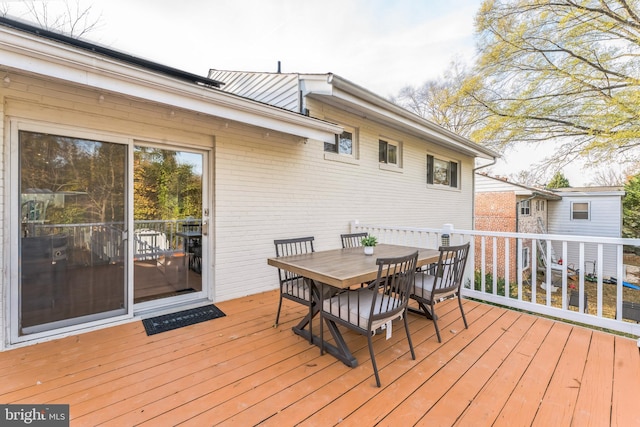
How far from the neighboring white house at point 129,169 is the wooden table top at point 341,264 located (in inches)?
56.3

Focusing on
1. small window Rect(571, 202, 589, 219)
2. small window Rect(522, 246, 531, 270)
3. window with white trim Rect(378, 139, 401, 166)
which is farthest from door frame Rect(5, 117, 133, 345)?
small window Rect(571, 202, 589, 219)

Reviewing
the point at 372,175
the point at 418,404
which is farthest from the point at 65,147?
the point at 372,175

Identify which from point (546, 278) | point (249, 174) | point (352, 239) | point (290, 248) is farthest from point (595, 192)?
point (249, 174)

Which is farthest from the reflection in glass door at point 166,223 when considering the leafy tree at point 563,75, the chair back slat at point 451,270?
the leafy tree at point 563,75

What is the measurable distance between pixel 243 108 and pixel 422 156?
563cm

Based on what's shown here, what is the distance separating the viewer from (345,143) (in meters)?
5.66

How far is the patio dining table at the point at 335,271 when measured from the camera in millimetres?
2262

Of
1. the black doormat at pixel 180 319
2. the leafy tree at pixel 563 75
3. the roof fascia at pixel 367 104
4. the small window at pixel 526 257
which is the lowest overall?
the small window at pixel 526 257

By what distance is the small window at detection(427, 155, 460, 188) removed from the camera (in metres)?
7.93

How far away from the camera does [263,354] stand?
2479 mm

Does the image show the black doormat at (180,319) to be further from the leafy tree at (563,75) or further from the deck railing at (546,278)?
the leafy tree at (563,75)

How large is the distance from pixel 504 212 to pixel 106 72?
12777mm

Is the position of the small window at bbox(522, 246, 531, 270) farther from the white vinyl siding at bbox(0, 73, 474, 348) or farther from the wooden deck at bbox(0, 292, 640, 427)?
the wooden deck at bbox(0, 292, 640, 427)

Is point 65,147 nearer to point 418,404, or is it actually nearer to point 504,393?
point 418,404
